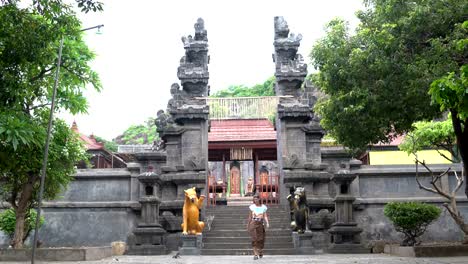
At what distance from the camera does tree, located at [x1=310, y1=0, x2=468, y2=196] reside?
32.7ft

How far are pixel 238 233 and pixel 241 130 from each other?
10.2m

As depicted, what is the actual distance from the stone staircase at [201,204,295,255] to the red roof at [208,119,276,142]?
6.98m

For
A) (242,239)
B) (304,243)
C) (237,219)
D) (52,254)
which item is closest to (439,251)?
(304,243)

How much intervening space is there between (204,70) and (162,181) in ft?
18.1

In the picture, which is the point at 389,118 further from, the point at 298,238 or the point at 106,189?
the point at 106,189

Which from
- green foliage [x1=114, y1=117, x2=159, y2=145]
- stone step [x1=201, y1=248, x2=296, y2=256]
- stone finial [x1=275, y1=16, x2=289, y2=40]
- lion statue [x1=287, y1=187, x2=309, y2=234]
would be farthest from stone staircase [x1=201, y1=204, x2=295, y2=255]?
green foliage [x1=114, y1=117, x2=159, y2=145]

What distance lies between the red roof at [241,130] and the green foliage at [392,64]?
14.0m

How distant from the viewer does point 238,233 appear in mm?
17312

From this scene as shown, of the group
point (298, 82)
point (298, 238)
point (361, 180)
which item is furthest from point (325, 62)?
point (298, 82)

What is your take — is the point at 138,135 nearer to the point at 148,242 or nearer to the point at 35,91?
the point at 148,242

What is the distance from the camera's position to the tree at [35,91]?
332 inches

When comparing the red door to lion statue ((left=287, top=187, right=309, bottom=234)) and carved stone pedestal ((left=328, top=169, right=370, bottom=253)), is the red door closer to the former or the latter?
carved stone pedestal ((left=328, top=169, right=370, bottom=253))

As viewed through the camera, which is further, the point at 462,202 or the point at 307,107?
the point at 307,107

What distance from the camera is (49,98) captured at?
13.6 metres
